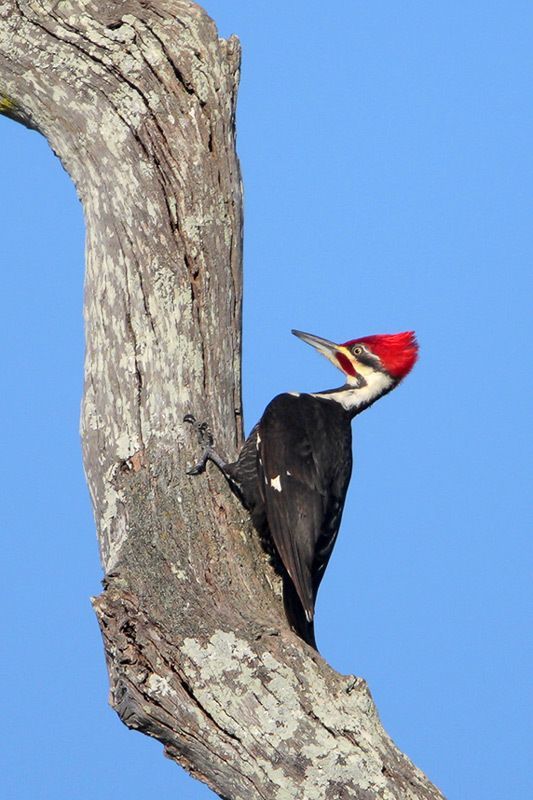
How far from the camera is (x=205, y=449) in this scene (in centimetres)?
390

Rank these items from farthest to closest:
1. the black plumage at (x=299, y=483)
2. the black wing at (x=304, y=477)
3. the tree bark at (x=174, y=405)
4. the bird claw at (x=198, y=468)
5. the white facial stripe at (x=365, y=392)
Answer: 1. the white facial stripe at (x=365, y=392)
2. the black wing at (x=304, y=477)
3. the black plumage at (x=299, y=483)
4. the bird claw at (x=198, y=468)
5. the tree bark at (x=174, y=405)

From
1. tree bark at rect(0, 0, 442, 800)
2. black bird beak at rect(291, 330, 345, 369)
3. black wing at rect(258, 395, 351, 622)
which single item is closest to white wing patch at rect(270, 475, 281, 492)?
black wing at rect(258, 395, 351, 622)

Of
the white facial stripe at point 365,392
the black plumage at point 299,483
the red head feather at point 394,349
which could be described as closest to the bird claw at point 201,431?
the black plumage at point 299,483

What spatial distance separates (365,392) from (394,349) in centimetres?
22

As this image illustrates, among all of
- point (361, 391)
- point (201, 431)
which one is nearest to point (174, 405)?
point (201, 431)

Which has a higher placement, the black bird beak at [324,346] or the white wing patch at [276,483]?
the black bird beak at [324,346]

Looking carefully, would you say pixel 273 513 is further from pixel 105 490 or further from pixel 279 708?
pixel 279 708

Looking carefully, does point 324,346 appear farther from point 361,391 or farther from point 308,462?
point 308,462

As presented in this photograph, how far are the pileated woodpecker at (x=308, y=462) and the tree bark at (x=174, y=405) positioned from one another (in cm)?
10

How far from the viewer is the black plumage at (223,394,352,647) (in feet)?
13.2

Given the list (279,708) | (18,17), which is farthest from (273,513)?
(18,17)

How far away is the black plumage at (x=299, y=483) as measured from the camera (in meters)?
4.03

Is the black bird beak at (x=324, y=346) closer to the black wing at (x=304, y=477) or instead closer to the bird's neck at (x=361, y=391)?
the bird's neck at (x=361, y=391)

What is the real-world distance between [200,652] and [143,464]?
698mm
